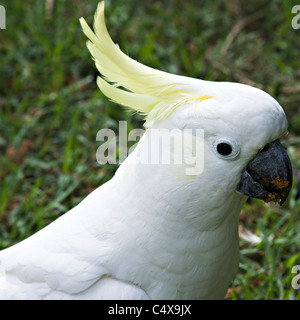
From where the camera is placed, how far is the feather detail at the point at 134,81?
180 cm

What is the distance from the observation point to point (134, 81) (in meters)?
1.84

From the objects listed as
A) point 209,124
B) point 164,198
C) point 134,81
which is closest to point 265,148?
point 209,124

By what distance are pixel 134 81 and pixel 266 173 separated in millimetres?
493

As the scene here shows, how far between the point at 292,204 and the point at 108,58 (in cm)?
158

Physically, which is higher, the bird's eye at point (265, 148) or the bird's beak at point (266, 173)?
the bird's eye at point (265, 148)

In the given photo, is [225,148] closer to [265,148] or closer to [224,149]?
[224,149]

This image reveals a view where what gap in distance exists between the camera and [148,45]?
391cm

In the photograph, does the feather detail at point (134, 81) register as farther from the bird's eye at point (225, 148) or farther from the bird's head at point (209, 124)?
the bird's eye at point (225, 148)

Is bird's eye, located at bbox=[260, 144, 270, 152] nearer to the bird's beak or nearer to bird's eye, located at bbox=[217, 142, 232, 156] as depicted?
the bird's beak

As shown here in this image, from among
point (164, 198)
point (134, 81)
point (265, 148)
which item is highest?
point (134, 81)

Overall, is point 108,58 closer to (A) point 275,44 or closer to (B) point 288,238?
(B) point 288,238

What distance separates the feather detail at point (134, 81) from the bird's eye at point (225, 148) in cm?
15

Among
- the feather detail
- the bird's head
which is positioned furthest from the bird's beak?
the feather detail

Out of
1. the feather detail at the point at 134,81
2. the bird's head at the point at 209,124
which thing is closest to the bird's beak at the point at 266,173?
the bird's head at the point at 209,124
